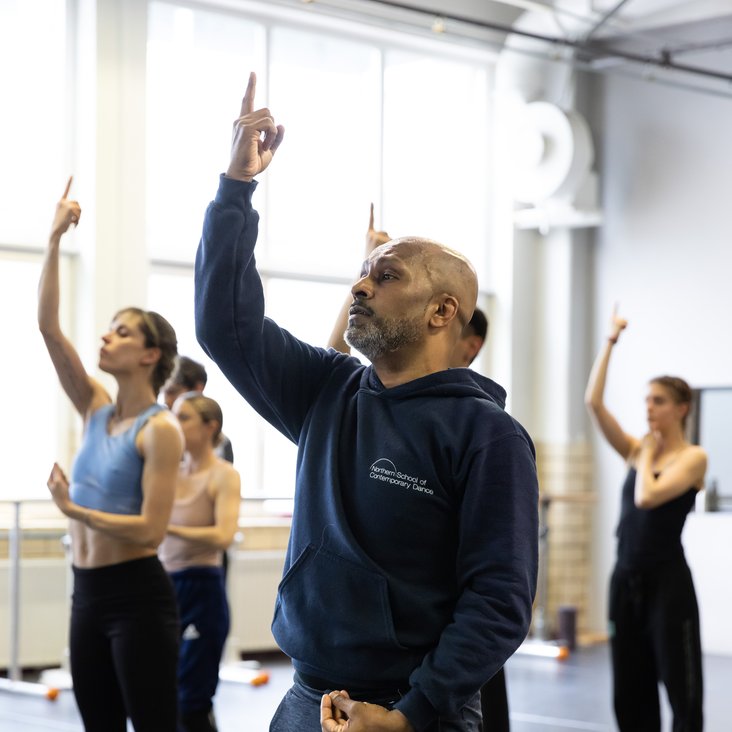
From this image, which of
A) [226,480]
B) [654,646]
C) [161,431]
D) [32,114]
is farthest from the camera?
[32,114]

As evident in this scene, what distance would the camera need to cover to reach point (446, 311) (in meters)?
2.12

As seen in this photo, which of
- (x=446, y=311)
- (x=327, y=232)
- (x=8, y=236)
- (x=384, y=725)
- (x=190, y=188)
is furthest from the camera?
(x=327, y=232)

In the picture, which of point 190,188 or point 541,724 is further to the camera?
point 190,188

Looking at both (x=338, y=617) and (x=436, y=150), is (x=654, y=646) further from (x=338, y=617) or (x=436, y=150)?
(x=436, y=150)

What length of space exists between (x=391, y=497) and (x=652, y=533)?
276cm

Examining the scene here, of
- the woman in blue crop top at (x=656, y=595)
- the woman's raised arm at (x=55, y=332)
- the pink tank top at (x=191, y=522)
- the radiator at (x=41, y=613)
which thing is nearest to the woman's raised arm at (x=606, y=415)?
the woman in blue crop top at (x=656, y=595)

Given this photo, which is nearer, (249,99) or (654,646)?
(249,99)

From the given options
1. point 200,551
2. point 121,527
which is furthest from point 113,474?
point 200,551

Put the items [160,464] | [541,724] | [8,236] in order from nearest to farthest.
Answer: [160,464] → [541,724] → [8,236]

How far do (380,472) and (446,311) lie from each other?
31 centimetres

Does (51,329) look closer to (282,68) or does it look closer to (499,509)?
(499,509)

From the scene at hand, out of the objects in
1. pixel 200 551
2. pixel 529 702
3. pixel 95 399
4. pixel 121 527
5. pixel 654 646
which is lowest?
pixel 529 702

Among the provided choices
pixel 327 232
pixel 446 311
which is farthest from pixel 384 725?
pixel 327 232

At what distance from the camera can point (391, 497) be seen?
199cm
